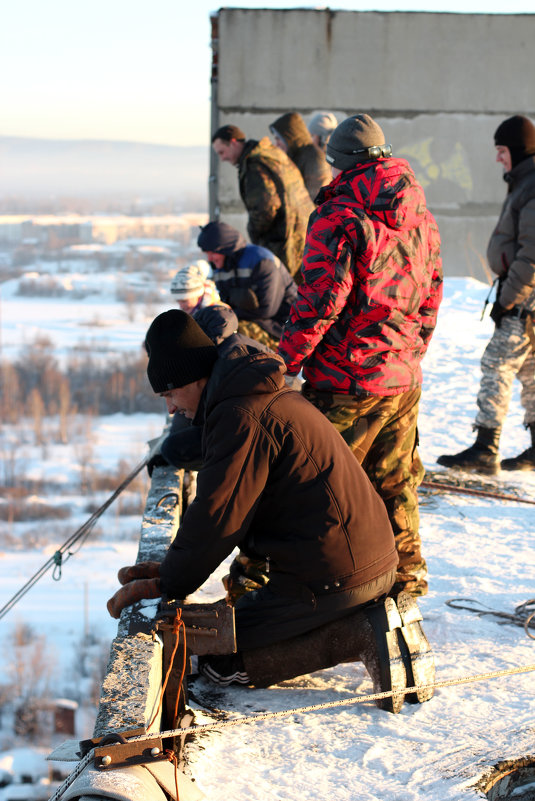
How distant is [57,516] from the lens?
44375mm

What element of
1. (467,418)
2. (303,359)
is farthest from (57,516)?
(303,359)

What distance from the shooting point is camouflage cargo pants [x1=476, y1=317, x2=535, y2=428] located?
16.1 ft

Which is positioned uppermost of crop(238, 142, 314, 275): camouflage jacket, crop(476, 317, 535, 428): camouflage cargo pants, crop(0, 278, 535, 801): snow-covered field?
crop(238, 142, 314, 275): camouflage jacket

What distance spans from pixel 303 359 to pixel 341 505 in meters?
0.82

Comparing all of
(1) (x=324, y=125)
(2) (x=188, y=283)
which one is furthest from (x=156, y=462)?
(1) (x=324, y=125)

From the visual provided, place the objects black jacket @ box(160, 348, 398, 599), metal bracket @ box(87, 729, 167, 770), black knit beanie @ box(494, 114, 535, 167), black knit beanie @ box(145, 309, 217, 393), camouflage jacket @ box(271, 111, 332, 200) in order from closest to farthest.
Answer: metal bracket @ box(87, 729, 167, 770) < black jacket @ box(160, 348, 398, 599) < black knit beanie @ box(145, 309, 217, 393) < black knit beanie @ box(494, 114, 535, 167) < camouflage jacket @ box(271, 111, 332, 200)

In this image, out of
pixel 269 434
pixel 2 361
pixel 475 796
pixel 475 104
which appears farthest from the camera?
pixel 2 361

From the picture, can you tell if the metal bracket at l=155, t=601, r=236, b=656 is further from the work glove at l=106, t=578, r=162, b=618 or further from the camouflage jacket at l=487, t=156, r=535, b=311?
the camouflage jacket at l=487, t=156, r=535, b=311

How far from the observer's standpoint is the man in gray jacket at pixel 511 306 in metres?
4.73

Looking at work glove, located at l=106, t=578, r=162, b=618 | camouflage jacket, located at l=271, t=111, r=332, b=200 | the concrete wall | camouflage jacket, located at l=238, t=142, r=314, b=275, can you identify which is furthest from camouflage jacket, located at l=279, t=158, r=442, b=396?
the concrete wall

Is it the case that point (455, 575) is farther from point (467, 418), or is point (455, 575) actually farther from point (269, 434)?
point (467, 418)

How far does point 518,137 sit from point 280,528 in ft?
9.62

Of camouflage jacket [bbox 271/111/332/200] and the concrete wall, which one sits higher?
the concrete wall

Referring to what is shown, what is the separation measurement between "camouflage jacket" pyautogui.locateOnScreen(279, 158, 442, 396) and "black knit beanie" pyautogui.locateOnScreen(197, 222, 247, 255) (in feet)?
5.88
